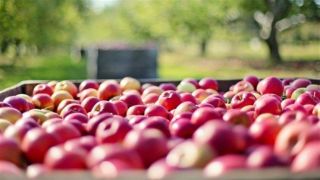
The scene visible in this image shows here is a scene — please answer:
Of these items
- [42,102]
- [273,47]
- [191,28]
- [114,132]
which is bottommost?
[273,47]

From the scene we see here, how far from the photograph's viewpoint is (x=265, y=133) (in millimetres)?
2055

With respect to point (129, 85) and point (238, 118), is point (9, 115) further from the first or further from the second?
point (129, 85)

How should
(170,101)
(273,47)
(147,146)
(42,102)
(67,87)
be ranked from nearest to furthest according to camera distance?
(147,146), (170,101), (42,102), (67,87), (273,47)

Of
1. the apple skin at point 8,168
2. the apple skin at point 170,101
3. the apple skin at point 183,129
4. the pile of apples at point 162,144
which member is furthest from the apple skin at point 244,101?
the apple skin at point 8,168

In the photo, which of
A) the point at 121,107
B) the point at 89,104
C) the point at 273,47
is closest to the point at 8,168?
the point at 121,107

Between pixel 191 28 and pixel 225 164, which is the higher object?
pixel 225 164

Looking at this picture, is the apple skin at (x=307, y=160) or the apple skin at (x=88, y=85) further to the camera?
the apple skin at (x=88, y=85)

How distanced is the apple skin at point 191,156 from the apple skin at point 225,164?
0.05 meters

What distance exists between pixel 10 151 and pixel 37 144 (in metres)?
0.11

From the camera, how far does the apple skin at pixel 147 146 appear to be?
6.39ft

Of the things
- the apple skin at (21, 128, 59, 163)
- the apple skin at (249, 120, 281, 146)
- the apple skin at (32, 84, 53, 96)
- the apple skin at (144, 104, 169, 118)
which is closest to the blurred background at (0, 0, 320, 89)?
the apple skin at (32, 84, 53, 96)

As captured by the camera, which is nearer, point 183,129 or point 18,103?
point 183,129

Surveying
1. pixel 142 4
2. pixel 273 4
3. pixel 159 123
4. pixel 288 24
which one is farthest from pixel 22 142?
pixel 142 4

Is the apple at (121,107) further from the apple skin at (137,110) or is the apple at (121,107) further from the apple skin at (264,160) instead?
the apple skin at (264,160)
